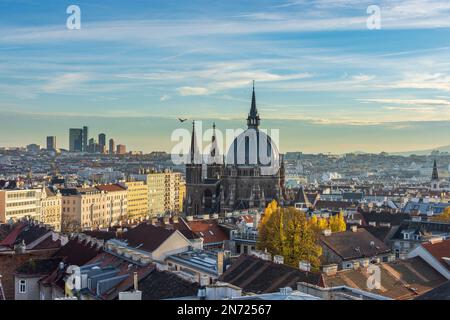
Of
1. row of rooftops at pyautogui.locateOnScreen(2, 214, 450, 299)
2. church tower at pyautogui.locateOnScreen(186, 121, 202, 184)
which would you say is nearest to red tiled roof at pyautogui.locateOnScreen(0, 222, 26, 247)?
row of rooftops at pyautogui.locateOnScreen(2, 214, 450, 299)

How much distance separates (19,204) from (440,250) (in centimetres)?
7012

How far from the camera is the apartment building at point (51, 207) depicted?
92500 millimetres

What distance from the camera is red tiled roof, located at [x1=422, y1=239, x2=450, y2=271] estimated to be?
28434 mm

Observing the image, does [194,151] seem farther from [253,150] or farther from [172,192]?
[172,192]

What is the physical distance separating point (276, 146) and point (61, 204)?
35.6 metres

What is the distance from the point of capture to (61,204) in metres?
97.1

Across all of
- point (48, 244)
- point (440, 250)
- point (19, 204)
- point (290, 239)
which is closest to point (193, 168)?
point (19, 204)

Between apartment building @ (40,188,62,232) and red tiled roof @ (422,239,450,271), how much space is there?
2739 inches

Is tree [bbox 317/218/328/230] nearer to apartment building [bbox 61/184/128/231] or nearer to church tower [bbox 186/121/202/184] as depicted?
church tower [bbox 186/121/202/184]
